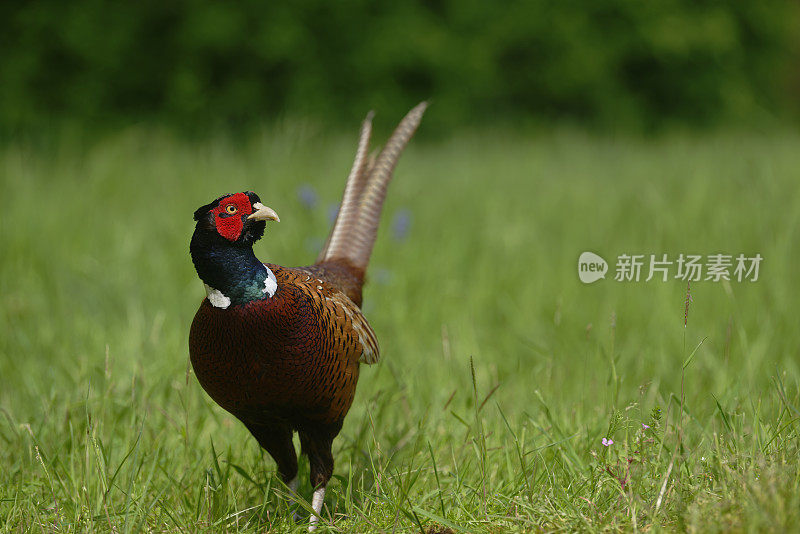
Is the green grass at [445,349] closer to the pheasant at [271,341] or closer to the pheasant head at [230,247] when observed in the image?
the pheasant at [271,341]

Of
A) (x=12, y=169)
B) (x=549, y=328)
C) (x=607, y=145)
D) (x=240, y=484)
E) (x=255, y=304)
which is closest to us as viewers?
(x=255, y=304)

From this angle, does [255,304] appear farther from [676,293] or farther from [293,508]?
[676,293]

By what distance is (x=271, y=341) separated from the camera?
6.48 feet

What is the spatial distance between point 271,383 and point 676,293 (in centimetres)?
282

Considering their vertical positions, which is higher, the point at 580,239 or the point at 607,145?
the point at 607,145


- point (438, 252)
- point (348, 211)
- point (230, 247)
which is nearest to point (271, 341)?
point (230, 247)

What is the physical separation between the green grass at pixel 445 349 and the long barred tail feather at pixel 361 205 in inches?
17.4

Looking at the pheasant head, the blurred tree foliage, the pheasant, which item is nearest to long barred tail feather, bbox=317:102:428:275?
the pheasant

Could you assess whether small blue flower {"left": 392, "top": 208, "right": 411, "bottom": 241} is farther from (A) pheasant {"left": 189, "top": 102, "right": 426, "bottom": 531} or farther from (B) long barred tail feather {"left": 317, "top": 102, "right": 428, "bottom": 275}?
(A) pheasant {"left": 189, "top": 102, "right": 426, "bottom": 531}

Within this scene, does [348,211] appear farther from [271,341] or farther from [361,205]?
[271,341]

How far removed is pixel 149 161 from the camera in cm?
682

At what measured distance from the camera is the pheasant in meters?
1.93

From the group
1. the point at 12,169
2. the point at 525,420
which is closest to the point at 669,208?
the point at 525,420

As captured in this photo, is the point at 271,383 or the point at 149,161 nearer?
the point at 271,383
